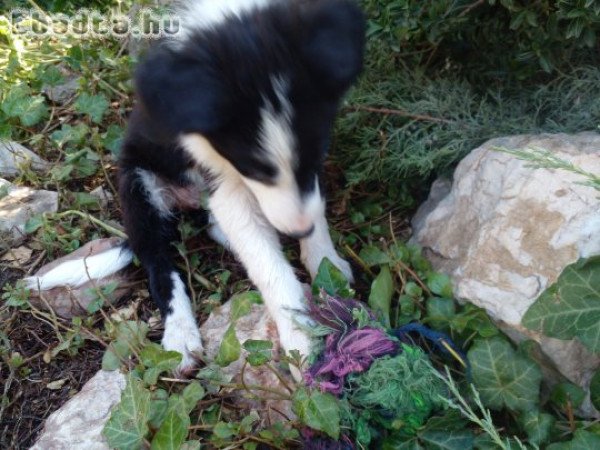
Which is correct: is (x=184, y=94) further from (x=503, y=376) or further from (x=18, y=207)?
(x=18, y=207)

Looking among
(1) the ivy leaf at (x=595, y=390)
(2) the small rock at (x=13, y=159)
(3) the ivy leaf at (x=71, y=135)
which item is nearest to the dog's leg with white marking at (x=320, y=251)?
(1) the ivy leaf at (x=595, y=390)

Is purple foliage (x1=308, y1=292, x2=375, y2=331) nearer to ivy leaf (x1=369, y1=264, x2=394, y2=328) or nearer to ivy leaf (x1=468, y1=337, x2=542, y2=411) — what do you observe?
ivy leaf (x1=369, y1=264, x2=394, y2=328)

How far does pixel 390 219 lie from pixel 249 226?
64 cm

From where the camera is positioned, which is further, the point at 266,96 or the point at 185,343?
the point at 185,343

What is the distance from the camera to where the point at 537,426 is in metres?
1.95

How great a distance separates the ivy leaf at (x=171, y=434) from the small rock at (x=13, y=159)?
2.03m

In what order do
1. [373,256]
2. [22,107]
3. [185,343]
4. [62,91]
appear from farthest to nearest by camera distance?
[62,91]
[22,107]
[373,256]
[185,343]

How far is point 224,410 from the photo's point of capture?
2.42 m

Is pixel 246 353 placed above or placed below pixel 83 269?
below

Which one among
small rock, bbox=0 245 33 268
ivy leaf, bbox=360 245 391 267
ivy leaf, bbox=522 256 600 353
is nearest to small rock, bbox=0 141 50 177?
small rock, bbox=0 245 33 268

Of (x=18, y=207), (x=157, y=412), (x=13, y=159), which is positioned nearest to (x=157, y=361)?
(x=157, y=412)

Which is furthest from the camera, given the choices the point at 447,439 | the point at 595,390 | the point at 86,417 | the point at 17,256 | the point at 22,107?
the point at 22,107

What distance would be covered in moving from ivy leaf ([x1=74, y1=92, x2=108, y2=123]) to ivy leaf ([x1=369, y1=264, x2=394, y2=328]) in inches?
76.0

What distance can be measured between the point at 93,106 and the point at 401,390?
7.92 ft
